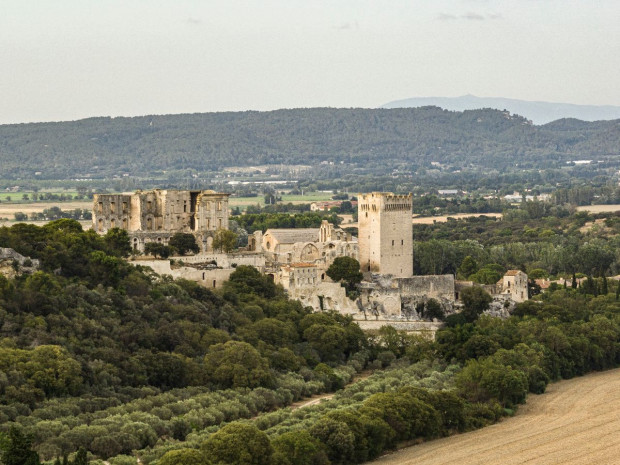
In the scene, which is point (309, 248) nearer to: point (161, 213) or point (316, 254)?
point (316, 254)

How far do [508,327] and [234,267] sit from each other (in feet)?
44.1

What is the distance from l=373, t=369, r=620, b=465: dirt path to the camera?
144 feet

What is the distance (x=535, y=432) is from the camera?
157 ft

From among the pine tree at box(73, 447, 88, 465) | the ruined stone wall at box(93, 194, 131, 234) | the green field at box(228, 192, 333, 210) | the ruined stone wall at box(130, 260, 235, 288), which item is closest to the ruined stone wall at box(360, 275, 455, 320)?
the ruined stone wall at box(130, 260, 235, 288)

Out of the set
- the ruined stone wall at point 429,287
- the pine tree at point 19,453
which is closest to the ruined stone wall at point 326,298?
the ruined stone wall at point 429,287

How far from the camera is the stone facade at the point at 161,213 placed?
6819 cm

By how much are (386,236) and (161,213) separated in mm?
11627

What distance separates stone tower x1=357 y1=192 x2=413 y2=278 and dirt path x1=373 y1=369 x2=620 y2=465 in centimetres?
1410

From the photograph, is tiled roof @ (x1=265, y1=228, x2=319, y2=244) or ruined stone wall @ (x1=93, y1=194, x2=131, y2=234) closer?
ruined stone wall @ (x1=93, y1=194, x2=131, y2=234)

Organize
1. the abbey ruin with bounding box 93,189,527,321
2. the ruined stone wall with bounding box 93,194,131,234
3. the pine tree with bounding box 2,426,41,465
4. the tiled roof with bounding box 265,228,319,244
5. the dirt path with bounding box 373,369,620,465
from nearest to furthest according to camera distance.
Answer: the pine tree with bounding box 2,426,41,465
the dirt path with bounding box 373,369,620,465
the abbey ruin with bounding box 93,189,527,321
the ruined stone wall with bounding box 93,194,131,234
the tiled roof with bounding box 265,228,319,244

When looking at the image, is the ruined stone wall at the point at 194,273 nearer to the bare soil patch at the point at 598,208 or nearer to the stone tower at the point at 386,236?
the stone tower at the point at 386,236

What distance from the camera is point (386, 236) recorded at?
6712 centimetres

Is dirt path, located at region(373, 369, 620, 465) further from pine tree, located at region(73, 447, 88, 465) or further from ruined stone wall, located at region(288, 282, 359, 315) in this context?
ruined stone wall, located at region(288, 282, 359, 315)

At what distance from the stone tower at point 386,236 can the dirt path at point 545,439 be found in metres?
14.1
